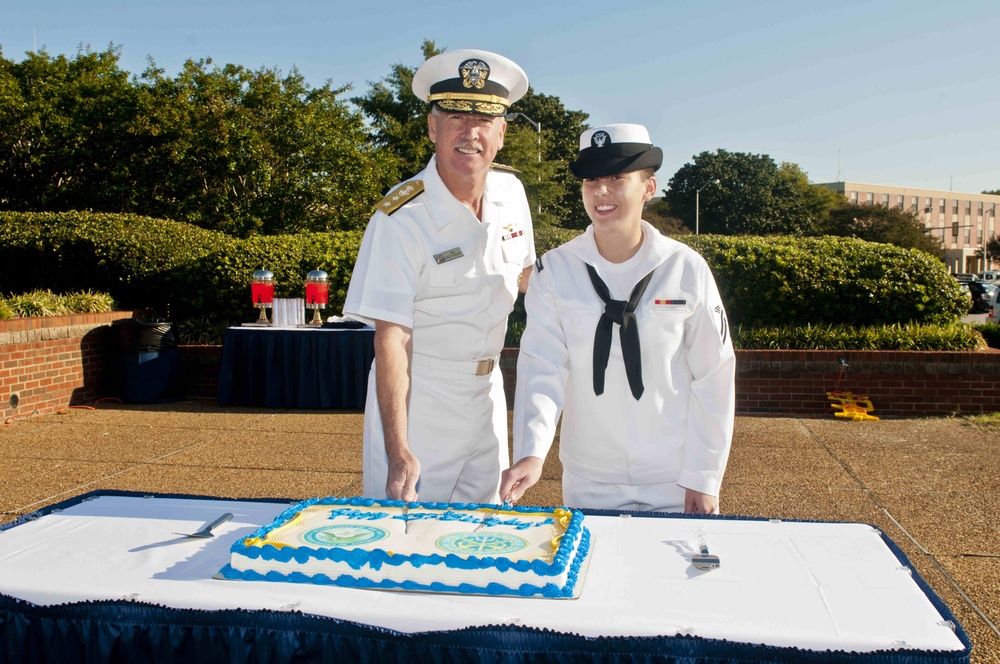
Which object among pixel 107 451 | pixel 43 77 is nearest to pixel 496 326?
pixel 107 451

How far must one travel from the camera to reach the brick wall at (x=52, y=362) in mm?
8109

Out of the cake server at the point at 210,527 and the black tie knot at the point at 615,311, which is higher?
the black tie knot at the point at 615,311

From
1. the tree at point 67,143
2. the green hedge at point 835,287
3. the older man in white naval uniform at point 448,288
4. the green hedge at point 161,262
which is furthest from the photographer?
the tree at point 67,143

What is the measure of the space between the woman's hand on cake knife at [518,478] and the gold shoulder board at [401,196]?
0.97 metres

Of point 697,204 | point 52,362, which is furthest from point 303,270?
point 697,204

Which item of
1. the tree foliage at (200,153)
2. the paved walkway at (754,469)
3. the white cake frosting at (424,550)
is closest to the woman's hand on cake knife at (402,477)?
the white cake frosting at (424,550)

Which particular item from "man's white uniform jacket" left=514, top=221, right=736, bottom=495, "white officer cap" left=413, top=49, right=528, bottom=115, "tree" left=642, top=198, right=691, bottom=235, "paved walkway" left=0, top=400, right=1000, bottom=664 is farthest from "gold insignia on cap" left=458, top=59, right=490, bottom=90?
"tree" left=642, top=198, right=691, bottom=235

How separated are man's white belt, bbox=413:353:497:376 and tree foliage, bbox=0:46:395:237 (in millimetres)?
15355

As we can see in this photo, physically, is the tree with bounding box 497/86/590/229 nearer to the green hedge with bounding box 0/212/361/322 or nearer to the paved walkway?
the green hedge with bounding box 0/212/361/322

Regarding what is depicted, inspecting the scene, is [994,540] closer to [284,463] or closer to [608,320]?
[608,320]

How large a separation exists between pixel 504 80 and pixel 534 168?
80.9 feet

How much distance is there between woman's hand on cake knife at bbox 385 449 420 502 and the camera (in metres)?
2.34

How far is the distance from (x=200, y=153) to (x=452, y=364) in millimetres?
16984

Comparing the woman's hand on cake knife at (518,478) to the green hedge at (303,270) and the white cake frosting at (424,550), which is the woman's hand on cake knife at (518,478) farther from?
the green hedge at (303,270)
